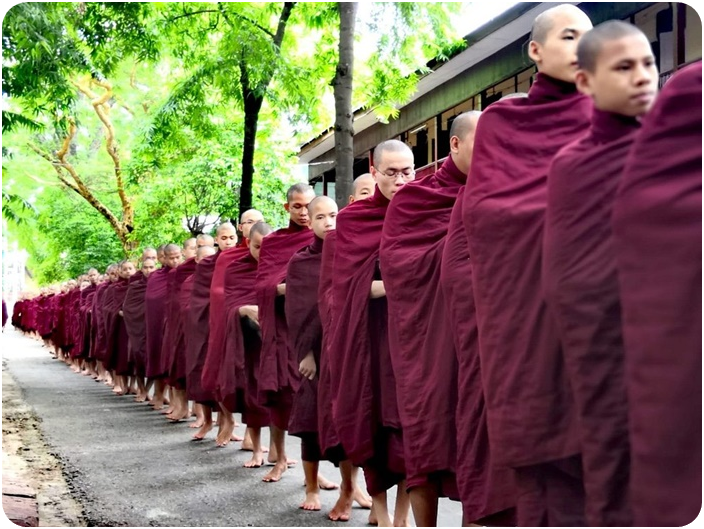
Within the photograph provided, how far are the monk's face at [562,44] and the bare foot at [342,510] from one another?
311cm

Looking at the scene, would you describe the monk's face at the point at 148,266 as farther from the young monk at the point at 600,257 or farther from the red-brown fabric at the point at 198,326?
the young monk at the point at 600,257

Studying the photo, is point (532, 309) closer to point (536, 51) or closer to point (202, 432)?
point (536, 51)

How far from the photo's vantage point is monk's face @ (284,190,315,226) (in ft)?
24.4

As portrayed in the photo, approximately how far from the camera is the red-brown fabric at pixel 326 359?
5.96 m

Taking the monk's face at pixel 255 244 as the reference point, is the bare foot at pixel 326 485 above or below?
below

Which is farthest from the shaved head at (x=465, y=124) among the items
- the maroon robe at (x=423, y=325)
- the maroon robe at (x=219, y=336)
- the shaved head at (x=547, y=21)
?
the maroon robe at (x=219, y=336)

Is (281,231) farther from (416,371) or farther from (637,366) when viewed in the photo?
(637,366)

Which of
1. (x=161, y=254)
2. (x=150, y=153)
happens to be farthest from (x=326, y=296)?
(x=150, y=153)

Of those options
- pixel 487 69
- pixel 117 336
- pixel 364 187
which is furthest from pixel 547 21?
pixel 487 69

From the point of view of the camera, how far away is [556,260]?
306 centimetres

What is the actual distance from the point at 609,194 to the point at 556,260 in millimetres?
260

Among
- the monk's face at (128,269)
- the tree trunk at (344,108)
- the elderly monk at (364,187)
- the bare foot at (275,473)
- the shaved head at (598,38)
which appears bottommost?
the bare foot at (275,473)

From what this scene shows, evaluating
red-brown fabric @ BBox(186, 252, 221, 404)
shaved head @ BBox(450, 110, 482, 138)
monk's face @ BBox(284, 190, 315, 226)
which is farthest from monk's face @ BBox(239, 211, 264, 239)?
shaved head @ BBox(450, 110, 482, 138)

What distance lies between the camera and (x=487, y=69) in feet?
57.5
